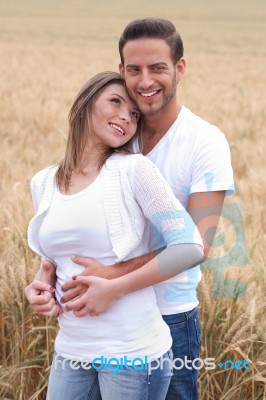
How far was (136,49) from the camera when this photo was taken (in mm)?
1889

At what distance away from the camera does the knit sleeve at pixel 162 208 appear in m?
1.64

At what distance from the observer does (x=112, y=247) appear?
166 cm

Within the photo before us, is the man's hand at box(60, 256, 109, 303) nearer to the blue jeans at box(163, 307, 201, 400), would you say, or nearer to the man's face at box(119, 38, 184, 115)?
the blue jeans at box(163, 307, 201, 400)

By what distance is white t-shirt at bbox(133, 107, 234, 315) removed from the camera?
71.4 inches

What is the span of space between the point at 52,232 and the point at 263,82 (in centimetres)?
1495

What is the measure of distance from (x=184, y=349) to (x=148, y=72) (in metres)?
0.79

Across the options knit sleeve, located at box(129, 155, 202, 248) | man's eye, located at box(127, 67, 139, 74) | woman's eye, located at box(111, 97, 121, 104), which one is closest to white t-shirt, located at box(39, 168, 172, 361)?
knit sleeve, located at box(129, 155, 202, 248)

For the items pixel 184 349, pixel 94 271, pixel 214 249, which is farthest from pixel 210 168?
pixel 214 249

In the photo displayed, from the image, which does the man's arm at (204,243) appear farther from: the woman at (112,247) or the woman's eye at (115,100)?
the woman's eye at (115,100)

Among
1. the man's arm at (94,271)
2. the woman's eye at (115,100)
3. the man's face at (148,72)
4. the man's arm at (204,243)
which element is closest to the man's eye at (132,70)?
the man's face at (148,72)

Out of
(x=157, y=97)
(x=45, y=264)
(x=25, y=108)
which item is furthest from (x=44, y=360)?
(x=25, y=108)

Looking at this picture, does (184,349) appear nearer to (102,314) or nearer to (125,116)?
(102,314)

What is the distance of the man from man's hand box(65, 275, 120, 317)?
5.1 inches

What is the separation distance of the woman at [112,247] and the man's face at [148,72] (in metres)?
0.11
